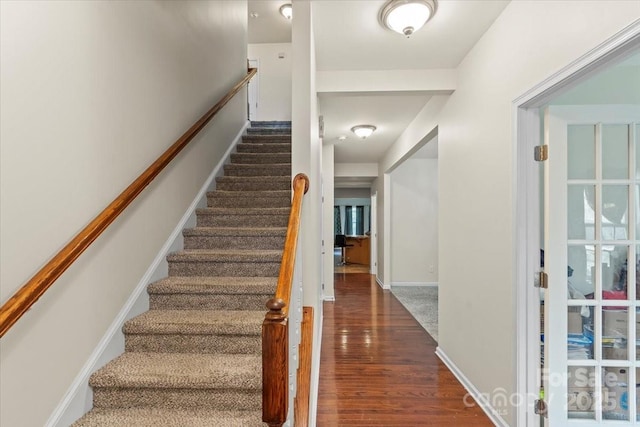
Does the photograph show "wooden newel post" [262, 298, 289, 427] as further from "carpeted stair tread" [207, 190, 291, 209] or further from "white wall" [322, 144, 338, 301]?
"white wall" [322, 144, 338, 301]

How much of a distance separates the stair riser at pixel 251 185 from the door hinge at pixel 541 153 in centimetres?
211

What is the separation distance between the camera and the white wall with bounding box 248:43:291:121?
213 inches

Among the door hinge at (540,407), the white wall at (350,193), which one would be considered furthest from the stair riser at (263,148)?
the white wall at (350,193)

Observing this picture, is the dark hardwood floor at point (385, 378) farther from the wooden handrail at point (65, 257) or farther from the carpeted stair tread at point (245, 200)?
the wooden handrail at point (65, 257)

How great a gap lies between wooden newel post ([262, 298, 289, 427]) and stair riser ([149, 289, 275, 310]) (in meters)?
1.04

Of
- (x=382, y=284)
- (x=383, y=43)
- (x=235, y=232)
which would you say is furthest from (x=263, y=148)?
(x=382, y=284)

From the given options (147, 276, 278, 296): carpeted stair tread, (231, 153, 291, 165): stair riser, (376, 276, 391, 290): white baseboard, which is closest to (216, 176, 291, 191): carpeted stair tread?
(231, 153, 291, 165): stair riser

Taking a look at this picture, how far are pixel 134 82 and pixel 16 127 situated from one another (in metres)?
0.86

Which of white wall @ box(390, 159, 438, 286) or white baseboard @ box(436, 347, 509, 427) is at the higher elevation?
white wall @ box(390, 159, 438, 286)

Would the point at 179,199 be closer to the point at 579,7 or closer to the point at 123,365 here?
the point at 123,365

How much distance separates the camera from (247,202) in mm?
2932

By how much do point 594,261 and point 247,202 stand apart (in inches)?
104

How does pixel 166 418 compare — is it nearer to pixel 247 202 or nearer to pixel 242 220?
pixel 242 220

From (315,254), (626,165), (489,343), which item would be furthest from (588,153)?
(315,254)
